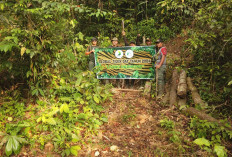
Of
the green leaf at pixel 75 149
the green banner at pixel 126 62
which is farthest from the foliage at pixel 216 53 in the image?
the green leaf at pixel 75 149

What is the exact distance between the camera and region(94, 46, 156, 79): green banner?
21.6ft

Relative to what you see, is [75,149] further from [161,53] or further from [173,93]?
[161,53]

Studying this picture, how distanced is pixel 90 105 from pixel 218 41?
4.76 meters

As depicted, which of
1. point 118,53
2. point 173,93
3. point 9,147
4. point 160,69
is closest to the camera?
point 9,147

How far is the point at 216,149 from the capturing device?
3076mm

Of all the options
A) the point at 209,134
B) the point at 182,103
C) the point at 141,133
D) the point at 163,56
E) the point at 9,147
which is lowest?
the point at 141,133

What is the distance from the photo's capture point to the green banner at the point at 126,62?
6.59 m

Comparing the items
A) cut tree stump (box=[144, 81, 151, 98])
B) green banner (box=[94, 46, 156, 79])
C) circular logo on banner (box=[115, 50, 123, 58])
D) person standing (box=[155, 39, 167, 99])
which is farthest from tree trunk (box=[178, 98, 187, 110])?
circular logo on banner (box=[115, 50, 123, 58])

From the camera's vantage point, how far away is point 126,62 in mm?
6816

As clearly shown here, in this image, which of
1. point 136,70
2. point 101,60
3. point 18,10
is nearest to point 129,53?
point 136,70

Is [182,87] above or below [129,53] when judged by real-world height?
below

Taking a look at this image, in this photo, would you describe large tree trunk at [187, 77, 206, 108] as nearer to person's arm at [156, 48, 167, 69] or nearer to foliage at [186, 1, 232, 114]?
foliage at [186, 1, 232, 114]

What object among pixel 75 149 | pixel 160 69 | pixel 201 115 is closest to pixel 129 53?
pixel 160 69

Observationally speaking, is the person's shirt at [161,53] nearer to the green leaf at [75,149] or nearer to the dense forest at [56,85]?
the dense forest at [56,85]
